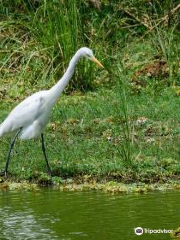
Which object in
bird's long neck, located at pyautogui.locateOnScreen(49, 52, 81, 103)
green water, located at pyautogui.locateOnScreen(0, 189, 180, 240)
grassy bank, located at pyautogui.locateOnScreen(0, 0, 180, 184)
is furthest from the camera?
bird's long neck, located at pyautogui.locateOnScreen(49, 52, 81, 103)

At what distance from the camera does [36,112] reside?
32.4 feet

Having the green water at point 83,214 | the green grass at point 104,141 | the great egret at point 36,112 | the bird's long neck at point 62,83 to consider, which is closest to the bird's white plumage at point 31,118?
the great egret at point 36,112

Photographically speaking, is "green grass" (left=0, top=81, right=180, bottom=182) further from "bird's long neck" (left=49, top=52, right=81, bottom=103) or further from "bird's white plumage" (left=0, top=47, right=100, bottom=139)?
"bird's long neck" (left=49, top=52, right=81, bottom=103)

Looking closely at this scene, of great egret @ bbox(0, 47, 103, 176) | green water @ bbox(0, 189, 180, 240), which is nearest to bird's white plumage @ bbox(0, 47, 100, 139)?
great egret @ bbox(0, 47, 103, 176)

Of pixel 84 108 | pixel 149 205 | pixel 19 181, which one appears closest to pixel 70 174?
pixel 19 181

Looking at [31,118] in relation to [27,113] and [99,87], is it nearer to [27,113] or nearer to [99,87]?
[27,113]

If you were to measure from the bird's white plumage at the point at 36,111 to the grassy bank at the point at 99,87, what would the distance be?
15.1 inches

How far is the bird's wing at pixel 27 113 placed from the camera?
9.87 m

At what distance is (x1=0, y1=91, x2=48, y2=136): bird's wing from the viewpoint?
987cm

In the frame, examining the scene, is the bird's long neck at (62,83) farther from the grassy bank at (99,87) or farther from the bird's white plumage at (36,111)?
the grassy bank at (99,87)

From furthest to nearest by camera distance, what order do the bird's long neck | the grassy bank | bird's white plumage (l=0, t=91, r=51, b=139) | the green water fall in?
bird's white plumage (l=0, t=91, r=51, b=139) → the bird's long neck → the grassy bank → the green water

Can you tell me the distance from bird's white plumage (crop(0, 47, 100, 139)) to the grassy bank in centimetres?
38

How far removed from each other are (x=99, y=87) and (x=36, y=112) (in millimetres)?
4701

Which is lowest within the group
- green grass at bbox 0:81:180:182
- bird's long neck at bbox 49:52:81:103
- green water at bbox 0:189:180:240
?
green water at bbox 0:189:180:240
